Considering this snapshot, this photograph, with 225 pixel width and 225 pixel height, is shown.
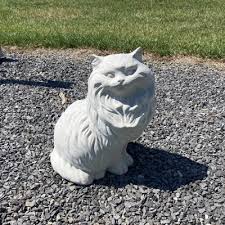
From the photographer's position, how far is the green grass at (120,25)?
8633mm

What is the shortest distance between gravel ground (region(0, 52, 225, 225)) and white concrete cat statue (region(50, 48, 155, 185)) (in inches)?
6.3

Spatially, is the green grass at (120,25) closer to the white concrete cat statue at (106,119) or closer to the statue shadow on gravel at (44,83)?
the statue shadow on gravel at (44,83)

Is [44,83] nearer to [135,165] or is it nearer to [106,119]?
[135,165]

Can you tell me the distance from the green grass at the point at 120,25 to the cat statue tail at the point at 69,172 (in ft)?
13.4

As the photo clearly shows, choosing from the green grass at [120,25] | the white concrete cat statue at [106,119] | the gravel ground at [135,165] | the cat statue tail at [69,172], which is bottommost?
the green grass at [120,25]

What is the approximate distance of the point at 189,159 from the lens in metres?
4.93

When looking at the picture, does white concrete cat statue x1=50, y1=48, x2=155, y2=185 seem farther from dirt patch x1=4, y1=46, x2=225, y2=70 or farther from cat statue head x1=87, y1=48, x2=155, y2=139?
dirt patch x1=4, y1=46, x2=225, y2=70

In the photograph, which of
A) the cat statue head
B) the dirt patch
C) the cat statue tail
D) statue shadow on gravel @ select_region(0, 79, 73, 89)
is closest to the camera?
the cat statue head

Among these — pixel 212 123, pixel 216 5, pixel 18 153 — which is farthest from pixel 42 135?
pixel 216 5

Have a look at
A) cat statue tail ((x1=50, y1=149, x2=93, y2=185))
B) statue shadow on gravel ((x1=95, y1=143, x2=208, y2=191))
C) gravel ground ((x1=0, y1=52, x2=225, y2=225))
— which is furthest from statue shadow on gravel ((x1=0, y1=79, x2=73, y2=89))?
cat statue tail ((x1=50, y1=149, x2=93, y2=185))

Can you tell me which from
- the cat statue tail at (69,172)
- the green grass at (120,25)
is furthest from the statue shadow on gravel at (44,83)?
the cat statue tail at (69,172)

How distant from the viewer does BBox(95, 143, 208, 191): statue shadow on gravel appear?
4512mm

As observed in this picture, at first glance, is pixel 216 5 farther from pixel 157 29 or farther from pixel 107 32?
pixel 107 32

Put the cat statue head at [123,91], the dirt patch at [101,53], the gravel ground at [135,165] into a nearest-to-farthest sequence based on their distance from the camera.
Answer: the cat statue head at [123,91] < the gravel ground at [135,165] < the dirt patch at [101,53]
